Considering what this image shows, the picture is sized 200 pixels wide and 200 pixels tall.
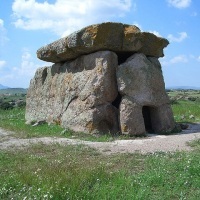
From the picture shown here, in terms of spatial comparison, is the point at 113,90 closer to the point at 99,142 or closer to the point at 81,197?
the point at 99,142

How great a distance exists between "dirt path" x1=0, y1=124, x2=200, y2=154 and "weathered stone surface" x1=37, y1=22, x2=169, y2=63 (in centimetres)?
395

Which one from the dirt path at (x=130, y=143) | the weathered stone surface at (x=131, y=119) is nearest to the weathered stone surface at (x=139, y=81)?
the weathered stone surface at (x=131, y=119)

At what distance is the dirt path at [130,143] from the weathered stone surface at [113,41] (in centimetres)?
395

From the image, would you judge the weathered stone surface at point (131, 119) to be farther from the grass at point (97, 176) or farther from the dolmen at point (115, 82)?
the grass at point (97, 176)

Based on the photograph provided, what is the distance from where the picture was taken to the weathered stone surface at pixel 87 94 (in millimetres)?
15617

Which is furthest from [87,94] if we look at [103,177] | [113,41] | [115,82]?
[103,177]

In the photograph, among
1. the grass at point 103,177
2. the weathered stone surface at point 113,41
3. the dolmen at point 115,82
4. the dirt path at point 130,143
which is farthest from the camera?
the weathered stone surface at point 113,41

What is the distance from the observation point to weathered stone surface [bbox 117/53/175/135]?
50.4 ft

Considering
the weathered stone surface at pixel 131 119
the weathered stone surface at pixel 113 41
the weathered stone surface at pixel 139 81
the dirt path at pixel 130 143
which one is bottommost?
the dirt path at pixel 130 143

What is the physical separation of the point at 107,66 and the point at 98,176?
8210 millimetres

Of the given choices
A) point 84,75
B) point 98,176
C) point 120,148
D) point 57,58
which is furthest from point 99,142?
point 57,58

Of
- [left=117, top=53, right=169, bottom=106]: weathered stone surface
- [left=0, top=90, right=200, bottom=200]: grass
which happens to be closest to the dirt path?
[left=0, top=90, right=200, bottom=200]: grass

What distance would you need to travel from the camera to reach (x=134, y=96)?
51.3ft

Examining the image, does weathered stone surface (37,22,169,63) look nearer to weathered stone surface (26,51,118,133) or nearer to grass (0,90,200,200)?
weathered stone surface (26,51,118,133)
